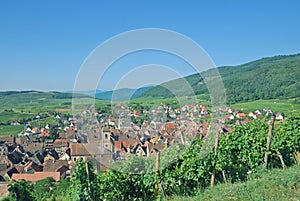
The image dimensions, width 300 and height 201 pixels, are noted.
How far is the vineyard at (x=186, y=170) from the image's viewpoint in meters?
5.79

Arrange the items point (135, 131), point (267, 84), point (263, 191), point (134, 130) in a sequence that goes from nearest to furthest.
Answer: point (263, 191)
point (134, 130)
point (135, 131)
point (267, 84)

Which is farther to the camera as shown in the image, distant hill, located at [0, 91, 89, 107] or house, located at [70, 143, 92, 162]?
distant hill, located at [0, 91, 89, 107]

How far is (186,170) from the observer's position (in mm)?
5984

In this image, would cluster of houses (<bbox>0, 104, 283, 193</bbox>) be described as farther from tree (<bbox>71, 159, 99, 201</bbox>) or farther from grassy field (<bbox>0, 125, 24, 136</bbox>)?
grassy field (<bbox>0, 125, 24, 136</bbox>)

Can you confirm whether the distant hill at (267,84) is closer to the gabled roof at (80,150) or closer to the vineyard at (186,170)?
the gabled roof at (80,150)

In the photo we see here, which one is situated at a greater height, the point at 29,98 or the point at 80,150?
the point at 29,98

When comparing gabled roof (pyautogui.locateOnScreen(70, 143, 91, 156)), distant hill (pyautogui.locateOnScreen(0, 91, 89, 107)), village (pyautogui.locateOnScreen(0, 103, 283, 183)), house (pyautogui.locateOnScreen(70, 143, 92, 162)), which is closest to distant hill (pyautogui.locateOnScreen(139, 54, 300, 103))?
gabled roof (pyautogui.locateOnScreen(70, 143, 91, 156))

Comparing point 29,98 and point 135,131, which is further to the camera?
point 29,98

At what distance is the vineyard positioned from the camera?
19.0ft

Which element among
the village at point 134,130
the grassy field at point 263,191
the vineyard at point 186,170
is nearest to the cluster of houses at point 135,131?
the village at point 134,130

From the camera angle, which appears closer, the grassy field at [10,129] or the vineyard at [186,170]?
the vineyard at [186,170]

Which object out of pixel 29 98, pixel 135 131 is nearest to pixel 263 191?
pixel 135 131

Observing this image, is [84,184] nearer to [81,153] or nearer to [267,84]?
[81,153]

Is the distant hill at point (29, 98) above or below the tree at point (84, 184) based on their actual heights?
above
